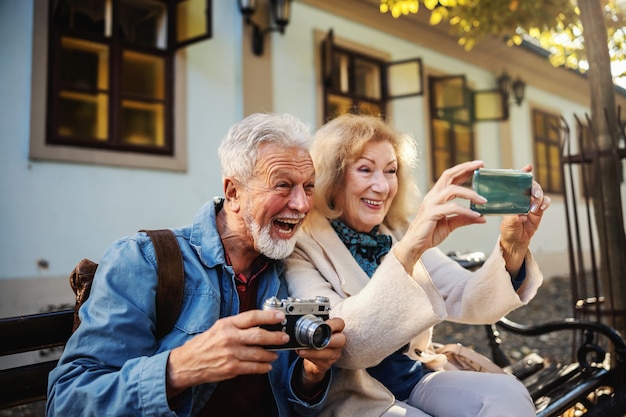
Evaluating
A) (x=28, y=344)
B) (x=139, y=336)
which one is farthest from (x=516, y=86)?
(x=28, y=344)

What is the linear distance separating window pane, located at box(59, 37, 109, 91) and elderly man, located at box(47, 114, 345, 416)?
14.8 feet

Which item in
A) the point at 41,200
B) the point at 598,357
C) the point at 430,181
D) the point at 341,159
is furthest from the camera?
the point at 430,181

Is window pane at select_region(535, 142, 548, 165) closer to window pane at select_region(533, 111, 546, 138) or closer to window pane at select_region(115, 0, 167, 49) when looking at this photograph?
window pane at select_region(533, 111, 546, 138)

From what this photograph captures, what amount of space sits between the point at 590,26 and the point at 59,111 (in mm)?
4975

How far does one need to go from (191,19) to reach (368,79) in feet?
11.8

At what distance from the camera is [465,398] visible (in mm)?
2043

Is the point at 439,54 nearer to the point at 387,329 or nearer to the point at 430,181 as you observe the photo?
the point at 430,181

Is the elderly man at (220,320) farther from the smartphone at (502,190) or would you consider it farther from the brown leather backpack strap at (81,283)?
the smartphone at (502,190)

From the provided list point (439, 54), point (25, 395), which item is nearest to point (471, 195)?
point (25, 395)

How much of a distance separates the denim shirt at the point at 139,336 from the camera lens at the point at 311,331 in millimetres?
363

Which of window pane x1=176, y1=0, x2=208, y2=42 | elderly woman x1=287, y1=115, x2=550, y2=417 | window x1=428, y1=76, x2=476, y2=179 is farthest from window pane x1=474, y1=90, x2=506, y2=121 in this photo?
elderly woman x1=287, y1=115, x2=550, y2=417

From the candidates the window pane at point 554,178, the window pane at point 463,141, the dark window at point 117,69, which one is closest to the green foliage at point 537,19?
the dark window at point 117,69

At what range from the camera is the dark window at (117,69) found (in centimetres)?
579

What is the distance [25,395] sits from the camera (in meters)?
1.79
